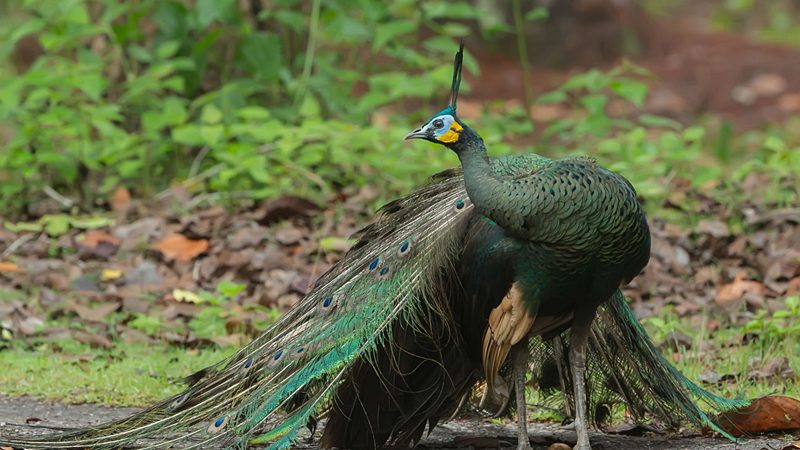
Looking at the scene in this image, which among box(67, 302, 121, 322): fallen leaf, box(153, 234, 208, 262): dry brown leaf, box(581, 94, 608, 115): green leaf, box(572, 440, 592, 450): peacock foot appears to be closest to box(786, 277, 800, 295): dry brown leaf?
box(581, 94, 608, 115): green leaf

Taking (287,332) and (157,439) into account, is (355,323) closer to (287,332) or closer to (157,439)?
(287,332)

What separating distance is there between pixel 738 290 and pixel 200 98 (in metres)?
4.03

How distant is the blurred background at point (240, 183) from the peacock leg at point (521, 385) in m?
1.56

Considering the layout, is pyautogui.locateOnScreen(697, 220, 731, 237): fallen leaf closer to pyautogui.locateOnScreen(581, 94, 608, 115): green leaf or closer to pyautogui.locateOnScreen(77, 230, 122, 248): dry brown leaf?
pyautogui.locateOnScreen(581, 94, 608, 115): green leaf

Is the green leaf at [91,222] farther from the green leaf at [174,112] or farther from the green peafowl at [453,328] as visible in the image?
the green peafowl at [453,328]

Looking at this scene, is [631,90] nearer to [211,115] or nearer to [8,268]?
[211,115]

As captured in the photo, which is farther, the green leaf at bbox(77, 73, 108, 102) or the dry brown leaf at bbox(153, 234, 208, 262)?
the green leaf at bbox(77, 73, 108, 102)

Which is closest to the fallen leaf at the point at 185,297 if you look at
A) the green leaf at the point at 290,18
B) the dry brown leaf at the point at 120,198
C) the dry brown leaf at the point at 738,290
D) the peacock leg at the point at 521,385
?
the dry brown leaf at the point at 120,198

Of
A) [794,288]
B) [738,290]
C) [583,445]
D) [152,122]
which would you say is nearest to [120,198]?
[152,122]

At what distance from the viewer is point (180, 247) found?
6.80 metres

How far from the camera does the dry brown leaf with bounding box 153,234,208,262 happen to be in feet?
22.0

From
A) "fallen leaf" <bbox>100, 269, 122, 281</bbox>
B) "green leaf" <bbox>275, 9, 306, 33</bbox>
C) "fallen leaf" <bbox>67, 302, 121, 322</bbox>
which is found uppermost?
"green leaf" <bbox>275, 9, 306, 33</bbox>

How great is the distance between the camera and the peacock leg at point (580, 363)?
3.76 meters

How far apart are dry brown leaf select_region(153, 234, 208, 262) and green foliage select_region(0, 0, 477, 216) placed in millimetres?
607
